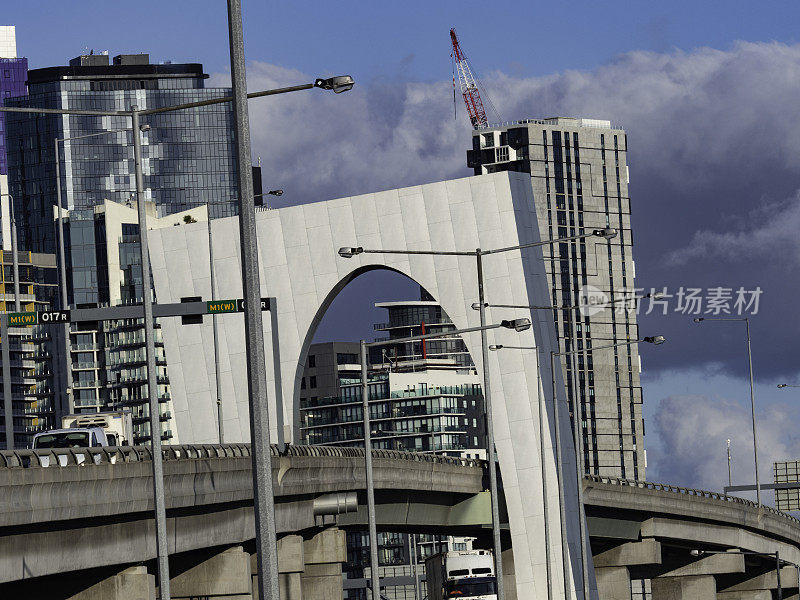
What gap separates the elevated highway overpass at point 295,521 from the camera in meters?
40.9

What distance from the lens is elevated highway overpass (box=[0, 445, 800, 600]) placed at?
1609 inches

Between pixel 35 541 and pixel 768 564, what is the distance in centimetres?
10032

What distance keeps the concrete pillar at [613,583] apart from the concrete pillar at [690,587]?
12.7m

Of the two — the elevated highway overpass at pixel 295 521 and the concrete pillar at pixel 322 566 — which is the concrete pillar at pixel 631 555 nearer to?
the elevated highway overpass at pixel 295 521

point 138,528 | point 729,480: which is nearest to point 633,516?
point 729,480

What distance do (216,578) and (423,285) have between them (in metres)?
42.8

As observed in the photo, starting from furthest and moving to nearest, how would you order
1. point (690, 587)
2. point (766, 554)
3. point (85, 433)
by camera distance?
1. point (766, 554)
2. point (690, 587)
3. point (85, 433)

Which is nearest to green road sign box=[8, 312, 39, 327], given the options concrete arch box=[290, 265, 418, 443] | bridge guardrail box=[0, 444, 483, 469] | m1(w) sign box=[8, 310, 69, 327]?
m1(w) sign box=[8, 310, 69, 327]

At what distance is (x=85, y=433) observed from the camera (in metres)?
58.9

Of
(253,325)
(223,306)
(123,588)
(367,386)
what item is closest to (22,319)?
(223,306)

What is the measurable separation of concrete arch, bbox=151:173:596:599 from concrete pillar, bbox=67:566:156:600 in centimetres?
4746

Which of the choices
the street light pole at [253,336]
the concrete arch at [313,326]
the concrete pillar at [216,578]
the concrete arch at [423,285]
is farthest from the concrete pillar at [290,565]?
the street light pole at [253,336]

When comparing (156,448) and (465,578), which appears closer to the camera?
(156,448)

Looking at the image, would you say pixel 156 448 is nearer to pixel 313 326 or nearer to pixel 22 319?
pixel 22 319
